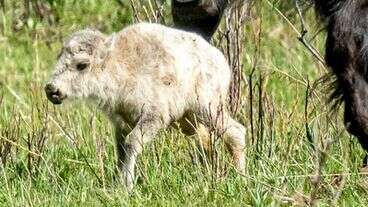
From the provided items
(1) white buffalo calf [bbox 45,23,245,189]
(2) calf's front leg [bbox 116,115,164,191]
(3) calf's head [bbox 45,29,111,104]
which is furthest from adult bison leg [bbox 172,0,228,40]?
(2) calf's front leg [bbox 116,115,164,191]

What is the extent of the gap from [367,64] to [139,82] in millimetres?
990

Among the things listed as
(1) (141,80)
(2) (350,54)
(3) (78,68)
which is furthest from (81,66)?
(2) (350,54)

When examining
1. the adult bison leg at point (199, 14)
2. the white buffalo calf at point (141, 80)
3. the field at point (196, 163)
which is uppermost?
the adult bison leg at point (199, 14)

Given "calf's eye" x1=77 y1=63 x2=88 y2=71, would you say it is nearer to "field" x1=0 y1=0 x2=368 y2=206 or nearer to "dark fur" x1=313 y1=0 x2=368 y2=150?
"field" x1=0 y1=0 x2=368 y2=206

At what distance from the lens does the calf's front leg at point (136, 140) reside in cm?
589

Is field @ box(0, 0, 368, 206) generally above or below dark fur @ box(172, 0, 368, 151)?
below

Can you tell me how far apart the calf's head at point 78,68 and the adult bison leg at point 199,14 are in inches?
20.2

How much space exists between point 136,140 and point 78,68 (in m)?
0.41

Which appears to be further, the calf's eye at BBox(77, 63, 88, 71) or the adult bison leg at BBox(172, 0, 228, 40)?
the adult bison leg at BBox(172, 0, 228, 40)

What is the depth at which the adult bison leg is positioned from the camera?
20.7 feet

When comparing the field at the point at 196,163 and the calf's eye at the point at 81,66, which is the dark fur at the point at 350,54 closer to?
the field at the point at 196,163

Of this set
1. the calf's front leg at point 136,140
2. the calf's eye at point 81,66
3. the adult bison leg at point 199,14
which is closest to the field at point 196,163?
the calf's front leg at point 136,140

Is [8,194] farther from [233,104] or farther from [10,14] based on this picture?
[10,14]

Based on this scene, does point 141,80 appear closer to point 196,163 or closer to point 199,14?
point 196,163
